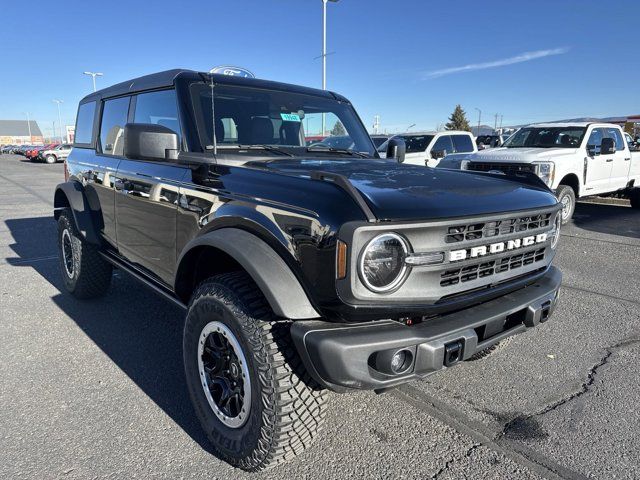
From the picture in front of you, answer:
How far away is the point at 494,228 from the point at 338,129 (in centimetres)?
194

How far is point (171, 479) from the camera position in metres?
2.15

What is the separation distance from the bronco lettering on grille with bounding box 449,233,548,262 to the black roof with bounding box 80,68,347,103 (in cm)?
196

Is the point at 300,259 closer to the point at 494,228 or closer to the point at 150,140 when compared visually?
the point at 494,228

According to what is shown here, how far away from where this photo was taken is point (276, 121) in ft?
10.6

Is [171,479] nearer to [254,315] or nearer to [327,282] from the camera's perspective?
[254,315]

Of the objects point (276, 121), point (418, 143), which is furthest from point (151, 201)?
point (418, 143)

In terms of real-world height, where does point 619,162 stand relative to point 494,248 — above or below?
above

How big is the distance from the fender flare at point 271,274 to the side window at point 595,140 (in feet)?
29.6

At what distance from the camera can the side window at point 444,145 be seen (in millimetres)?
12758

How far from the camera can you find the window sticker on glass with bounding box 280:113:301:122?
3284mm

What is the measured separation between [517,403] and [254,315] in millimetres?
1801

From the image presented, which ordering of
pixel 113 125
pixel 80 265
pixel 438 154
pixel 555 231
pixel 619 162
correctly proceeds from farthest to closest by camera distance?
pixel 438 154, pixel 619 162, pixel 80 265, pixel 113 125, pixel 555 231

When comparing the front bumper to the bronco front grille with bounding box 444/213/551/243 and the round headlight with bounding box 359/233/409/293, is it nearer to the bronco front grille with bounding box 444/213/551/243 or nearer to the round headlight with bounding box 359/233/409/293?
the round headlight with bounding box 359/233/409/293

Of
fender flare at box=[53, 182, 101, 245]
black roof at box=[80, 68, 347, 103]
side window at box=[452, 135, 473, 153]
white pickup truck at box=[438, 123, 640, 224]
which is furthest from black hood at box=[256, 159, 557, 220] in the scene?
side window at box=[452, 135, 473, 153]
